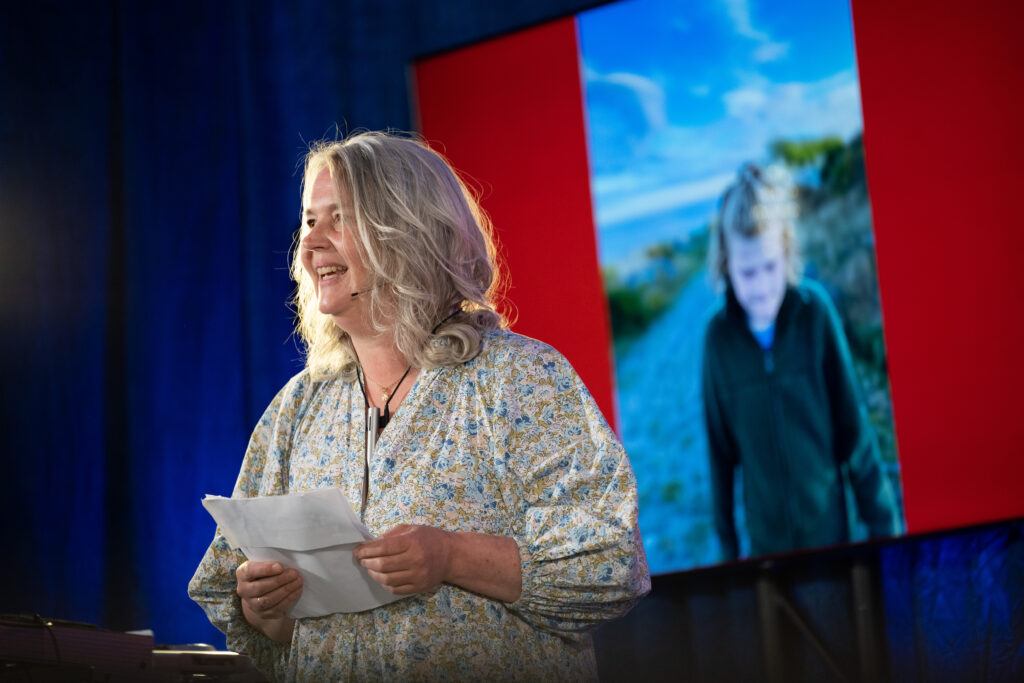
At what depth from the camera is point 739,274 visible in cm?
257

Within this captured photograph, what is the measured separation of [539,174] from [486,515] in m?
1.49

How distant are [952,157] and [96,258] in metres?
2.33

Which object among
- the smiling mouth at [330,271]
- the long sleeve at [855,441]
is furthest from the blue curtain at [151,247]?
the smiling mouth at [330,271]

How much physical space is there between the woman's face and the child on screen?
44.9 inches

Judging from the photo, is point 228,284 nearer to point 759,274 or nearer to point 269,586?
point 759,274

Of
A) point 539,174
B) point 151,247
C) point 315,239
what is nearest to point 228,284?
point 151,247

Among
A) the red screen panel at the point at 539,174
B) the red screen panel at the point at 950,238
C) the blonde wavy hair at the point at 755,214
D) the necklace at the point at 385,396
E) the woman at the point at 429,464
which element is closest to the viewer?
the woman at the point at 429,464

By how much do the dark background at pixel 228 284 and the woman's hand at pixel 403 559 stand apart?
1.34 m

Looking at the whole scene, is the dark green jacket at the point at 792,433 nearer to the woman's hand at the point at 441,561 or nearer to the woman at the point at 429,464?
the woman at the point at 429,464

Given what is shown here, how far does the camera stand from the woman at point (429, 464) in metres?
1.50

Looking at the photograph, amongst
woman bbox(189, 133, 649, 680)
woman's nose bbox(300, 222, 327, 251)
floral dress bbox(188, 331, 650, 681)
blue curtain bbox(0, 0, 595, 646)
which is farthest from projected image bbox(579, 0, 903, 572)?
woman's nose bbox(300, 222, 327, 251)

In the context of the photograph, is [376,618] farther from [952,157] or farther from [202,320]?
[202,320]

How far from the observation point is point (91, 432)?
2.93 metres

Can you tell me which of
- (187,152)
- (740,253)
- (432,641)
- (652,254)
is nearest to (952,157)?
(740,253)
